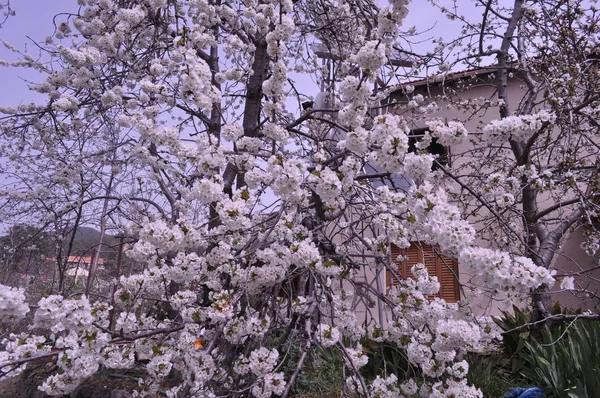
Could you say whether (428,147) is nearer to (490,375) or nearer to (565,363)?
(565,363)

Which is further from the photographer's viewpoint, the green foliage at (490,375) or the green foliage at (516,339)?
the green foliage at (516,339)

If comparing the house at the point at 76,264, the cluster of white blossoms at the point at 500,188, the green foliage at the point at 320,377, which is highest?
the cluster of white blossoms at the point at 500,188

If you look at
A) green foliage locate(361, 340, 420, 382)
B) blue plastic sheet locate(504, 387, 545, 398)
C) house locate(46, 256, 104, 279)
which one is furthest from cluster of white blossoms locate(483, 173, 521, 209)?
house locate(46, 256, 104, 279)

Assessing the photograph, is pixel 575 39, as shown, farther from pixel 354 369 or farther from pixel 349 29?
pixel 354 369

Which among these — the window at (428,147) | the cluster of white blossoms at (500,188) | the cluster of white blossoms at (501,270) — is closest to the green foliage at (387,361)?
the window at (428,147)

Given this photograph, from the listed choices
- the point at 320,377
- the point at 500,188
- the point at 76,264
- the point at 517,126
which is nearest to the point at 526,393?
the point at 500,188

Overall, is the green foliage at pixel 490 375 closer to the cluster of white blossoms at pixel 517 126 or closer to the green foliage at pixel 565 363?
the green foliage at pixel 565 363

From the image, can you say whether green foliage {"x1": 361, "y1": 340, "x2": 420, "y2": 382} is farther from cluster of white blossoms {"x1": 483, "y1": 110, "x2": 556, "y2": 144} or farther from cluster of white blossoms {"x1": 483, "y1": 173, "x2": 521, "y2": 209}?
cluster of white blossoms {"x1": 483, "y1": 110, "x2": 556, "y2": 144}

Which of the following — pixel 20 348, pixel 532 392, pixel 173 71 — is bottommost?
pixel 532 392

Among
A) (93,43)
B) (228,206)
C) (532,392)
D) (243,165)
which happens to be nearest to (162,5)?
(93,43)

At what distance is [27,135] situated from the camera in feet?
16.2

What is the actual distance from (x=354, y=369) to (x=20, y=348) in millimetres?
1470

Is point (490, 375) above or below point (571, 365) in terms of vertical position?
below

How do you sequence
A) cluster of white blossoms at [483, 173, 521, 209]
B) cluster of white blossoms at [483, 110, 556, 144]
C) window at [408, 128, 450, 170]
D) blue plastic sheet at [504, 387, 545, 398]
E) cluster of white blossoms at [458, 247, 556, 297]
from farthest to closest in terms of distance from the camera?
1. blue plastic sheet at [504, 387, 545, 398]
2. cluster of white blossoms at [483, 173, 521, 209]
3. window at [408, 128, 450, 170]
4. cluster of white blossoms at [483, 110, 556, 144]
5. cluster of white blossoms at [458, 247, 556, 297]
